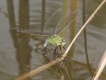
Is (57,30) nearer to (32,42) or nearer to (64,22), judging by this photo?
(64,22)

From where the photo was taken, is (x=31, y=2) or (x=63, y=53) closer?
(x=63, y=53)

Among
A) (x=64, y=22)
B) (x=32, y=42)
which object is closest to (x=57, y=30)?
(x=64, y=22)

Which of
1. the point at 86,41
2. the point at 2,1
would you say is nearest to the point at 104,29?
the point at 86,41

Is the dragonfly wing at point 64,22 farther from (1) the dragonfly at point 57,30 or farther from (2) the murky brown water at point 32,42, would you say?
(2) the murky brown water at point 32,42

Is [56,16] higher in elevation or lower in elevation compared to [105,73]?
higher

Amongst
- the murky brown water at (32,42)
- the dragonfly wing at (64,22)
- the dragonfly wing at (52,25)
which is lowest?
the murky brown water at (32,42)

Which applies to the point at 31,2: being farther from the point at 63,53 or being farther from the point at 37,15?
the point at 63,53

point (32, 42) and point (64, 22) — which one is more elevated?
point (64, 22)

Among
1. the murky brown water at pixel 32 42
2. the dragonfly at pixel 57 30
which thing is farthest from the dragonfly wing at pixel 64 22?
the murky brown water at pixel 32 42

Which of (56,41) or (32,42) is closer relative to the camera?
(56,41)
